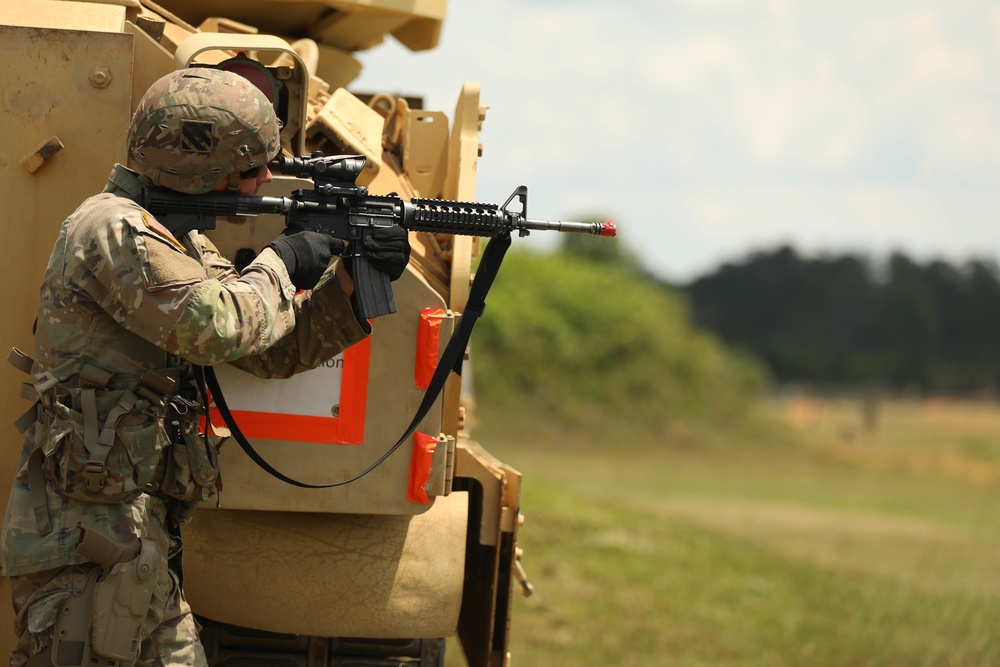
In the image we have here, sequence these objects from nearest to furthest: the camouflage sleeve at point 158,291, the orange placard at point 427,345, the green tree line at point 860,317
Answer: the camouflage sleeve at point 158,291, the orange placard at point 427,345, the green tree line at point 860,317

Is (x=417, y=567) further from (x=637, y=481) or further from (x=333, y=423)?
(x=637, y=481)

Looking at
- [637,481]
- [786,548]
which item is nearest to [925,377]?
[637,481]

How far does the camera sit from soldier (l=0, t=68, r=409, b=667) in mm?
3201

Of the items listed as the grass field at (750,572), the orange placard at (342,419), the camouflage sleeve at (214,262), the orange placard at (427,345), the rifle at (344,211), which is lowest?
the grass field at (750,572)

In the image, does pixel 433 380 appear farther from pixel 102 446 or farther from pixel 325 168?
pixel 102 446

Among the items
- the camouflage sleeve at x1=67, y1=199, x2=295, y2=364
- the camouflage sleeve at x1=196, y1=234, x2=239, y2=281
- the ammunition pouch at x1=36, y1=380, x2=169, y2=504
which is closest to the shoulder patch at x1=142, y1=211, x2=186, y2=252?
the camouflage sleeve at x1=67, y1=199, x2=295, y2=364

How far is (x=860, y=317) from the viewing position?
63531 millimetres

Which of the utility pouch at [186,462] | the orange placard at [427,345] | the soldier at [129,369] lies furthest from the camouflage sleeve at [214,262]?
the orange placard at [427,345]

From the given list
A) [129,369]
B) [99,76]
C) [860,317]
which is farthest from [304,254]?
Result: [860,317]

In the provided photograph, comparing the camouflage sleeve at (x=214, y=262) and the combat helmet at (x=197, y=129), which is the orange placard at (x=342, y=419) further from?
the combat helmet at (x=197, y=129)

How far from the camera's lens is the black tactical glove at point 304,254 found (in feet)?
11.3

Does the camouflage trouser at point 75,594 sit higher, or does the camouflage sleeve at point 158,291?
the camouflage sleeve at point 158,291

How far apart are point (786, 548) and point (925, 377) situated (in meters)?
48.9

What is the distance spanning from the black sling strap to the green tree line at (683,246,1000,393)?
54853mm
